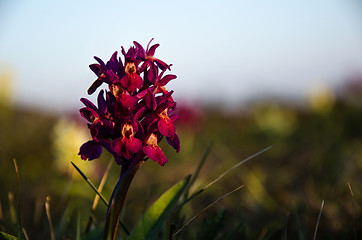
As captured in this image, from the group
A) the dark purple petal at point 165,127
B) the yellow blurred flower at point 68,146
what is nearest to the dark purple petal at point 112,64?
the dark purple petal at point 165,127

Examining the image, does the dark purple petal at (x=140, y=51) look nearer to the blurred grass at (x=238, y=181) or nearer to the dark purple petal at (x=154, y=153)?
the dark purple petal at (x=154, y=153)

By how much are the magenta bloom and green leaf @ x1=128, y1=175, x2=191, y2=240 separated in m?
0.21

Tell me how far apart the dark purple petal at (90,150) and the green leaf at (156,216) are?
0.29 metres

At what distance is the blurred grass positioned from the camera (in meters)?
2.00

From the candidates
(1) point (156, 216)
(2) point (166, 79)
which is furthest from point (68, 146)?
(2) point (166, 79)

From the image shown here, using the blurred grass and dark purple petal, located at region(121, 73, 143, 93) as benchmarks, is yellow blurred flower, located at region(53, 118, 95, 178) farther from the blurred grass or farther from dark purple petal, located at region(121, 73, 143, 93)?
dark purple petal, located at region(121, 73, 143, 93)

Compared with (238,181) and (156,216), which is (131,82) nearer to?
(156,216)

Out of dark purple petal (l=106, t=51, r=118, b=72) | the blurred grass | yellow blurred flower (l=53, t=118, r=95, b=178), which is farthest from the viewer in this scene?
yellow blurred flower (l=53, t=118, r=95, b=178)

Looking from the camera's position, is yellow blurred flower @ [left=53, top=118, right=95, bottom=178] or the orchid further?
yellow blurred flower @ [left=53, top=118, right=95, bottom=178]

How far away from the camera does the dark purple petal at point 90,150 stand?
3.75 feet

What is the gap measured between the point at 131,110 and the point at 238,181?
122 inches

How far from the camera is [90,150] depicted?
115 centimetres

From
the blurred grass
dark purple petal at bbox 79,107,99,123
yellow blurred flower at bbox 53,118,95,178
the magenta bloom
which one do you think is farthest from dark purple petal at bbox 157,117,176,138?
yellow blurred flower at bbox 53,118,95,178

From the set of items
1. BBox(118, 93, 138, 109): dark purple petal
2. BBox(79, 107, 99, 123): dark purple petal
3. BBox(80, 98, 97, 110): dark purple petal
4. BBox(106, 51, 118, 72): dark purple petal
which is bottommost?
BBox(118, 93, 138, 109): dark purple petal
